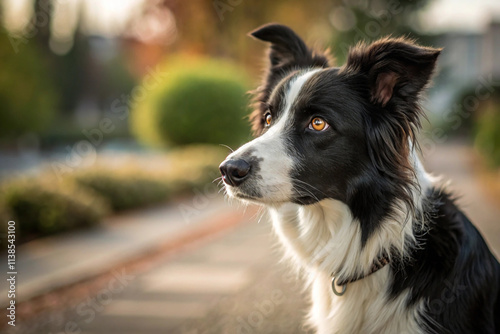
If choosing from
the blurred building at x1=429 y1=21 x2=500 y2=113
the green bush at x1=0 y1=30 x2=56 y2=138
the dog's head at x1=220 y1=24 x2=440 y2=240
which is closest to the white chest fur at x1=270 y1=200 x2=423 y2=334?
the dog's head at x1=220 y1=24 x2=440 y2=240

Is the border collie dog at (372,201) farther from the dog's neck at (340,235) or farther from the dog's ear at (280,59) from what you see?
the dog's ear at (280,59)

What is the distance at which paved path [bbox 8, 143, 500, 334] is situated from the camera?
3.86 m

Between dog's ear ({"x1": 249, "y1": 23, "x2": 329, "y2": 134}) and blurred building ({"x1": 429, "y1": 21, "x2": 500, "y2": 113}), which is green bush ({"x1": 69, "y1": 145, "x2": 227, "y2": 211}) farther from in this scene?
blurred building ({"x1": 429, "y1": 21, "x2": 500, "y2": 113})

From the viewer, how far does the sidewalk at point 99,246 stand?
183 inches

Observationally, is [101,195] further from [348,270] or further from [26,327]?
[348,270]

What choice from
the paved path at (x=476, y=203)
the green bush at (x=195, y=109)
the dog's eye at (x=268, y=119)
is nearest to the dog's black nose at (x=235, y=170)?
the dog's eye at (x=268, y=119)

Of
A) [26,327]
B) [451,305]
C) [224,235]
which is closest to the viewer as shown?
[451,305]

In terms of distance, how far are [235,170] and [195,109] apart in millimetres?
11458

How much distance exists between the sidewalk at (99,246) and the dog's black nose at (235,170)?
2.99 m

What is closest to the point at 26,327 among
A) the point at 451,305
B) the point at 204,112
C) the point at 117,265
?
the point at 117,265

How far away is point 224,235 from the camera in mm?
7473

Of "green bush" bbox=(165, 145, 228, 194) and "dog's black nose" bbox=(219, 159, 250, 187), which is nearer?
"dog's black nose" bbox=(219, 159, 250, 187)

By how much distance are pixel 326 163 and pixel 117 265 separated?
3.92 m

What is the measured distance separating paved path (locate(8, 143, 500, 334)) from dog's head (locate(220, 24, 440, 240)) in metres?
0.79
